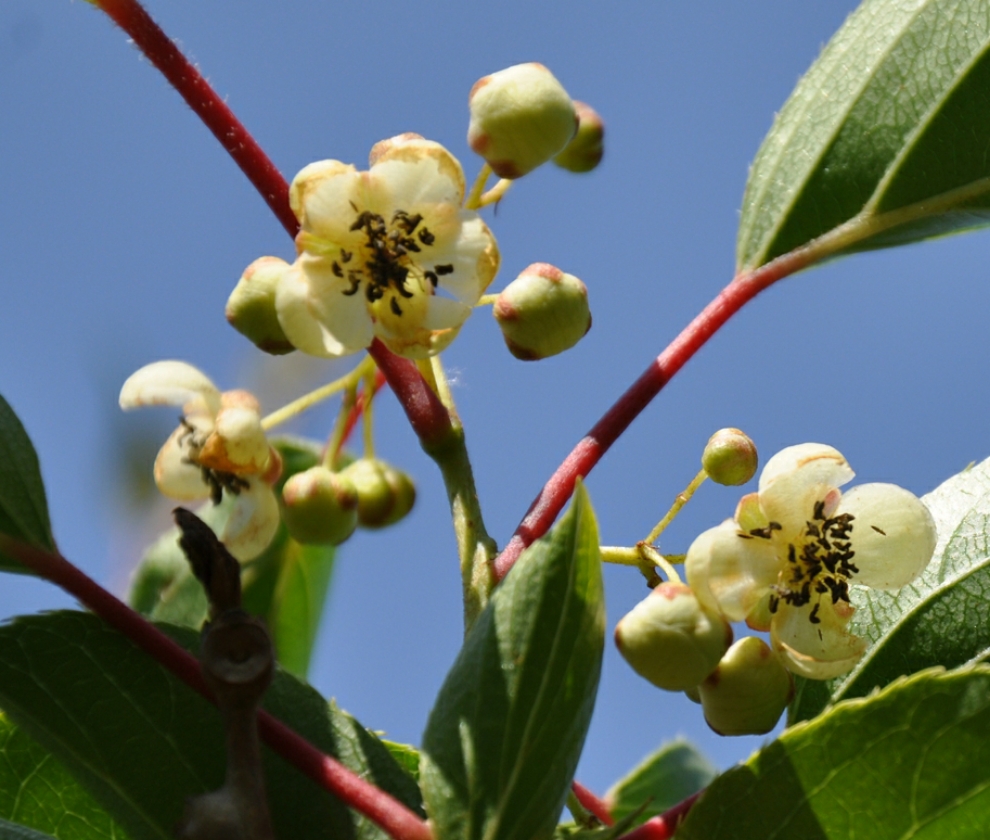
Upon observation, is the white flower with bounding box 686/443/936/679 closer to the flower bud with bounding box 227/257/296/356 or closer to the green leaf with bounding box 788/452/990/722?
the green leaf with bounding box 788/452/990/722

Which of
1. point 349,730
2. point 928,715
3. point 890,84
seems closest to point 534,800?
point 349,730

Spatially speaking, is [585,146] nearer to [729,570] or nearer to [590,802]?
[729,570]

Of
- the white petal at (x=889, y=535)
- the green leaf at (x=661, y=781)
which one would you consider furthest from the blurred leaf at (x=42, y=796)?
the green leaf at (x=661, y=781)

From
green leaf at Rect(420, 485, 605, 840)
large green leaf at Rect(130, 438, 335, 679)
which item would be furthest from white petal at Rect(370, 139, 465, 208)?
large green leaf at Rect(130, 438, 335, 679)

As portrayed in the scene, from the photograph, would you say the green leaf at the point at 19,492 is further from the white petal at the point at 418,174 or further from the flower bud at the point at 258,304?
the white petal at the point at 418,174

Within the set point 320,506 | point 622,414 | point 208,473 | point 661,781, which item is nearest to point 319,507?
point 320,506

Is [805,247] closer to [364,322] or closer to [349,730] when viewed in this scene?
[364,322]
